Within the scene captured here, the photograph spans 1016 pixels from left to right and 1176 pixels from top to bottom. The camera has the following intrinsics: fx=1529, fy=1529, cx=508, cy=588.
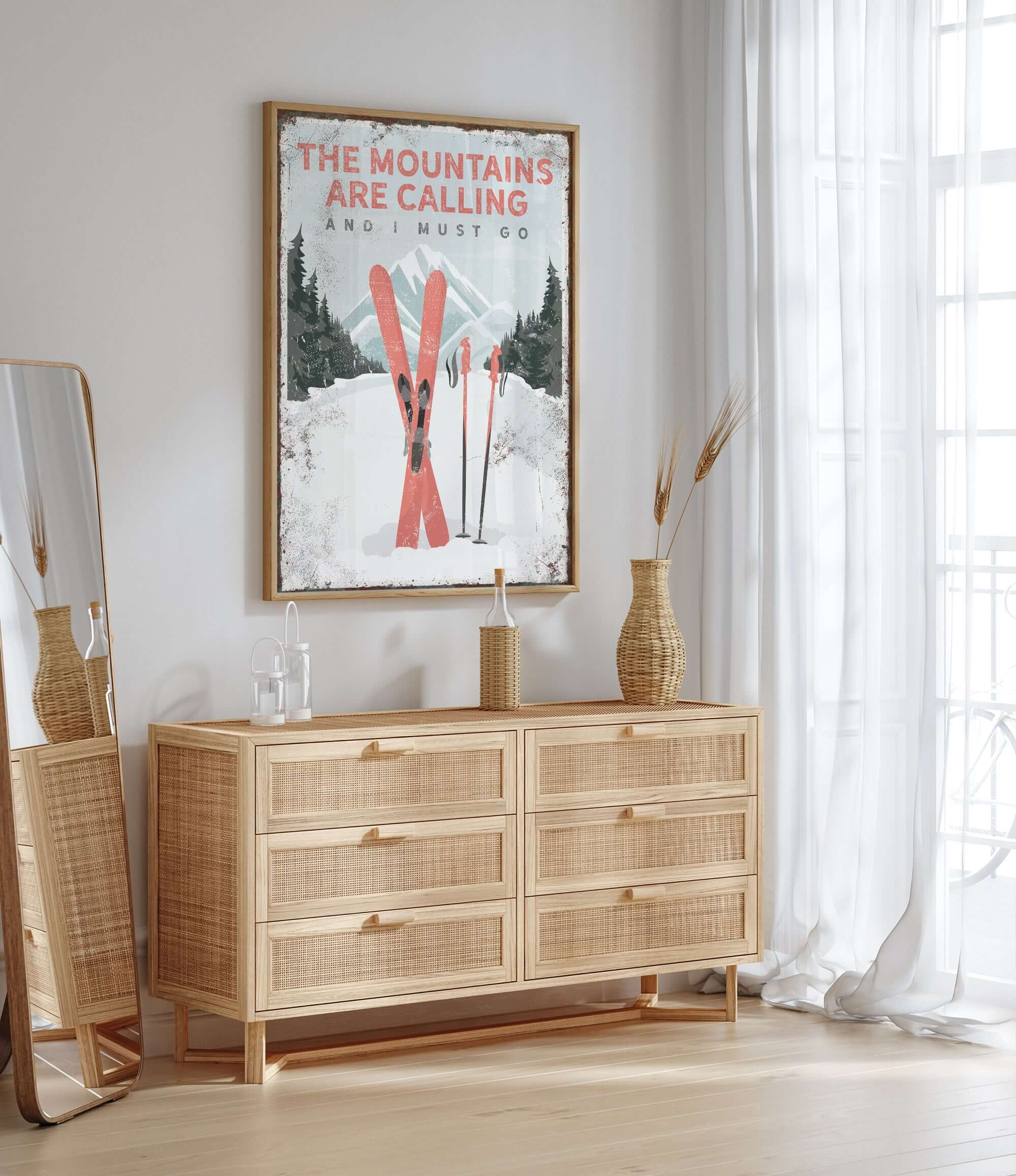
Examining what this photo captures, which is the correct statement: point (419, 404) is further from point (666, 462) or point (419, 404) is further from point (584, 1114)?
point (584, 1114)

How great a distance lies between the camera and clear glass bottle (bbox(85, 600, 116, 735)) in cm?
319

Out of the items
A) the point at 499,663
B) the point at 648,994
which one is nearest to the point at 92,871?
the point at 499,663

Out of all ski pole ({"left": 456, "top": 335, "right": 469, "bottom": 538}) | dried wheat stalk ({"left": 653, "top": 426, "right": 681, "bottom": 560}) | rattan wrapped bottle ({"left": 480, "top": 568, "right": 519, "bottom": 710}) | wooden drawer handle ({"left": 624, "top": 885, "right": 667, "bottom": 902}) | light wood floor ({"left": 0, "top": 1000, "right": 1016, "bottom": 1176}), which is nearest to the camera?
light wood floor ({"left": 0, "top": 1000, "right": 1016, "bottom": 1176})

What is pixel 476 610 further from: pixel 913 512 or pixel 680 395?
pixel 913 512

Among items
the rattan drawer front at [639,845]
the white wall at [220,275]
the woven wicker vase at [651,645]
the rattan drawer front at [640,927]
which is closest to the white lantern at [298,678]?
the white wall at [220,275]

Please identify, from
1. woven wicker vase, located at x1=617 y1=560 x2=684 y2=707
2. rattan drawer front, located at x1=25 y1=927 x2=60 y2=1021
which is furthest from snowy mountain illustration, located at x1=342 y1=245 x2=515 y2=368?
rattan drawer front, located at x1=25 y1=927 x2=60 y2=1021

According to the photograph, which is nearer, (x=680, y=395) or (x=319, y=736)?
(x=319, y=736)

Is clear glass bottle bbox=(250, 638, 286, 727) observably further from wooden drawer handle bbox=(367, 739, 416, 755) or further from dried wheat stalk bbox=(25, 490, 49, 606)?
dried wheat stalk bbox=(25, 490, 49, 606)

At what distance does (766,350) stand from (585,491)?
58cm

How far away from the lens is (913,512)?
11.4ft

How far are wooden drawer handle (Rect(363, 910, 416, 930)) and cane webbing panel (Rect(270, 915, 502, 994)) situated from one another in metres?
0.01

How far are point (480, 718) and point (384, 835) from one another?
38 centimetres

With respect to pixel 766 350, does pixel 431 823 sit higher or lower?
lower

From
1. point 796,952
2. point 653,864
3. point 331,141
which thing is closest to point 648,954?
point 653,864
